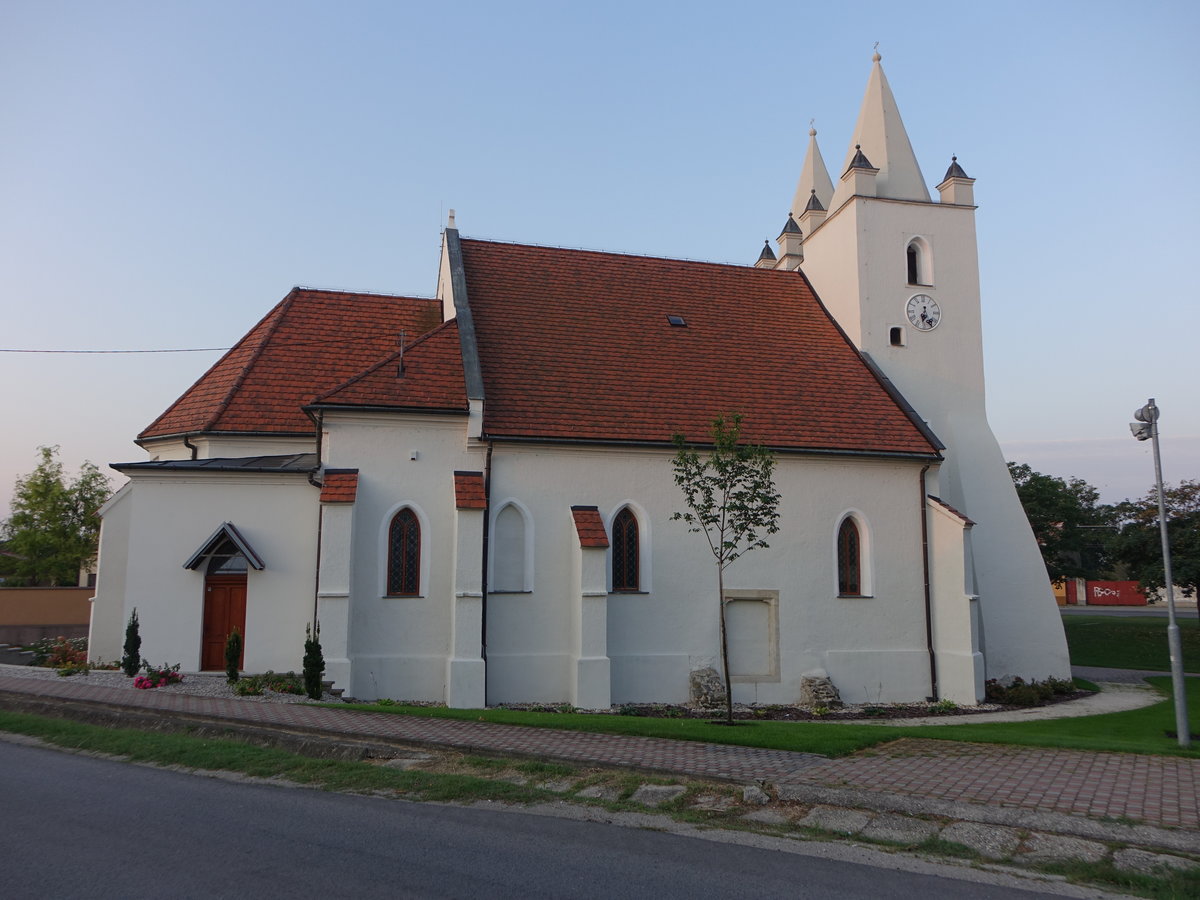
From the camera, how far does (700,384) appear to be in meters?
21.4

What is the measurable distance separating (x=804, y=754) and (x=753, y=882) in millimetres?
5083

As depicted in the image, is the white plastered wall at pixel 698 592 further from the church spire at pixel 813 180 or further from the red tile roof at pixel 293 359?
the church spire at pixel 813 180

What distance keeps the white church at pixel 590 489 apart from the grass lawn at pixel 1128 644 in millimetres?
11541

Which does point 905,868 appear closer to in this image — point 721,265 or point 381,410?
point 381,410

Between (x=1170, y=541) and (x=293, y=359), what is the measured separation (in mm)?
32399

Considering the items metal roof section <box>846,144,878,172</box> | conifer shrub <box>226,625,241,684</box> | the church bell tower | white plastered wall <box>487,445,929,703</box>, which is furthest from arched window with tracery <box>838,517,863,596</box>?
conifer shrub <box>226,625,241,684</box>

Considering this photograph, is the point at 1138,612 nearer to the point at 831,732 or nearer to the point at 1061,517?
the point at 1061,517

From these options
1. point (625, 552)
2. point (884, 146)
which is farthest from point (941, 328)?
point (625, 552)

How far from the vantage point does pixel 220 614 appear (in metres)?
18.6

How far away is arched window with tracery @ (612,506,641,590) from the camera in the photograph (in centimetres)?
1930

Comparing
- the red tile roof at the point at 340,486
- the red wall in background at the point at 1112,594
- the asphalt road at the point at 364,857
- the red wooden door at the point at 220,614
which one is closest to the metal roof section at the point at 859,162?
the red tile roof at the point at 340,486

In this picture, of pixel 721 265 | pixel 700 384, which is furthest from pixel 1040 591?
pixel 721 265

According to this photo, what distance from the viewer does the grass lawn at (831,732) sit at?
1231 centimetres

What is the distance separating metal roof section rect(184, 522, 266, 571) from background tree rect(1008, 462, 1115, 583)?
1394 inches
